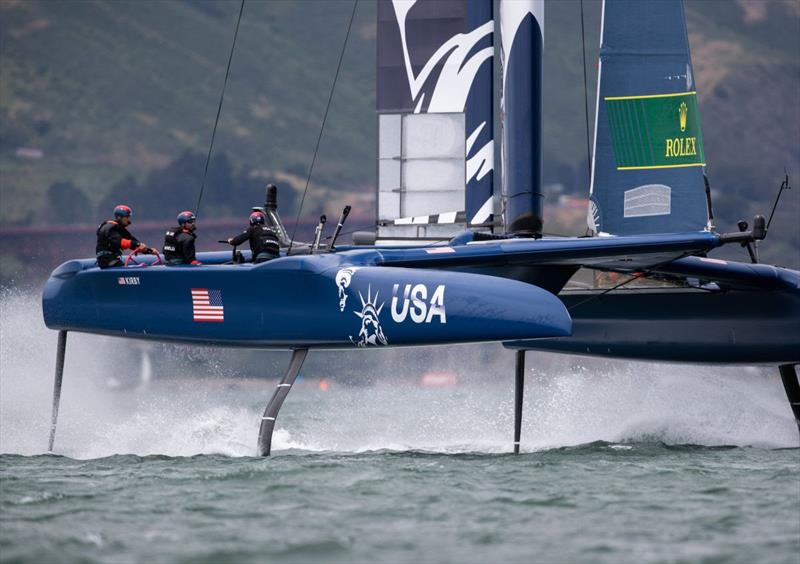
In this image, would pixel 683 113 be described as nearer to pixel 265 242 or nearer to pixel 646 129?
pixel 646 129

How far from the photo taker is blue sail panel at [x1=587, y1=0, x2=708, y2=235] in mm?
8133

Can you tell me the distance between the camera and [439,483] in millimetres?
5598

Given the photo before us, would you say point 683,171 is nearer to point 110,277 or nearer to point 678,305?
point 678,305

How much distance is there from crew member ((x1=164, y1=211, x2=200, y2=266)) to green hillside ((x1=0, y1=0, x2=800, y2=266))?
2230cm

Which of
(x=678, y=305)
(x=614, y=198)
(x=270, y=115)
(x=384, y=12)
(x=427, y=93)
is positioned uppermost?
(x=270, y=115)

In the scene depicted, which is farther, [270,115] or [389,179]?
[270,115]

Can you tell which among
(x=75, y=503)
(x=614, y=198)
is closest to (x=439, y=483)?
(x=75, y=503)

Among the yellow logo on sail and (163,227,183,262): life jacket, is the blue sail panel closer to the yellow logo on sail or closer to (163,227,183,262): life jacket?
the yellow logo on sail

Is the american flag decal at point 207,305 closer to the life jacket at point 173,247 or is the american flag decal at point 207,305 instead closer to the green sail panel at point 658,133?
the life jacket at point 173,247

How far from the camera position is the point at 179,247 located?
7.65m

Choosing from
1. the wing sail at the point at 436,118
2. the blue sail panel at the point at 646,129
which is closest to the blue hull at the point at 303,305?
the wing sail at the point at 436,118

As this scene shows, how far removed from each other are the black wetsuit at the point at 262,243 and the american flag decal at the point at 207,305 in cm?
32

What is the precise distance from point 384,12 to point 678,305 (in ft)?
8.56

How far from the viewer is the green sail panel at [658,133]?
8.20 metres
